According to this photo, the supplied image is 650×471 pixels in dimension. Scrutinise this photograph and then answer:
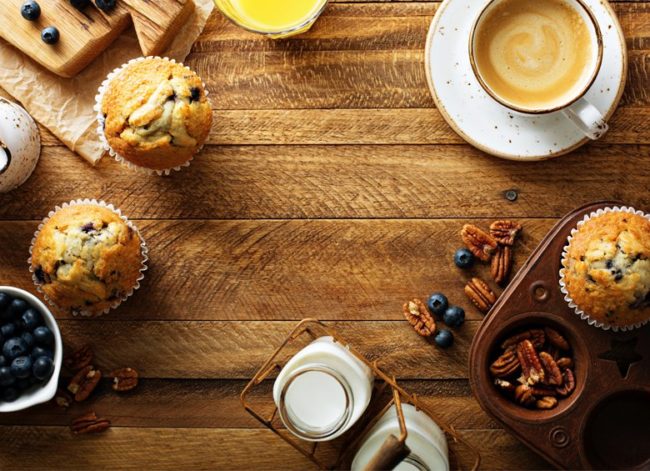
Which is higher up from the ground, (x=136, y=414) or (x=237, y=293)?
(x=237, y=293)

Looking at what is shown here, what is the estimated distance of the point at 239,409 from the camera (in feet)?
6.81

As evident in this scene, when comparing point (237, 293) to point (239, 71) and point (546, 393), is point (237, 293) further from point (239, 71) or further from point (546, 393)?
point (546, 393)

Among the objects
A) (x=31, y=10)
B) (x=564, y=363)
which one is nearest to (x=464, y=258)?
(x=564, y=363)

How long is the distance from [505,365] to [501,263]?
28 centimetres

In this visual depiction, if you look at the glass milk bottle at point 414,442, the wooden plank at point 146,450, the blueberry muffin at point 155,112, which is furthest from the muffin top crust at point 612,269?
the blueberry muffin at point 155,112

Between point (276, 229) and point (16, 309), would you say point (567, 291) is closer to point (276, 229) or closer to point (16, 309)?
point (276, 229)

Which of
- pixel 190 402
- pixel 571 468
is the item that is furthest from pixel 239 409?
pixel 571 468

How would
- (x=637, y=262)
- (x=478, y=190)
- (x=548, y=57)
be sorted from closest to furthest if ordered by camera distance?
(x=637, y=262), (x=548, y=57), (x=478, y=190)

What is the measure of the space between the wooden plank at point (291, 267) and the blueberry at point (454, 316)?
0.03 metres

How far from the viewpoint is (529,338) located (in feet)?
6.43

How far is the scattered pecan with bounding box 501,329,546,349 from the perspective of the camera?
1955 millimetres

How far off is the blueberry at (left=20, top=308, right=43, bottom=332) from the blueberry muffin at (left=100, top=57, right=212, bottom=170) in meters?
0.48

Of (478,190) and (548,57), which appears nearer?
(548,57)

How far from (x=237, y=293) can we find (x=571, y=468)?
3.31ft
